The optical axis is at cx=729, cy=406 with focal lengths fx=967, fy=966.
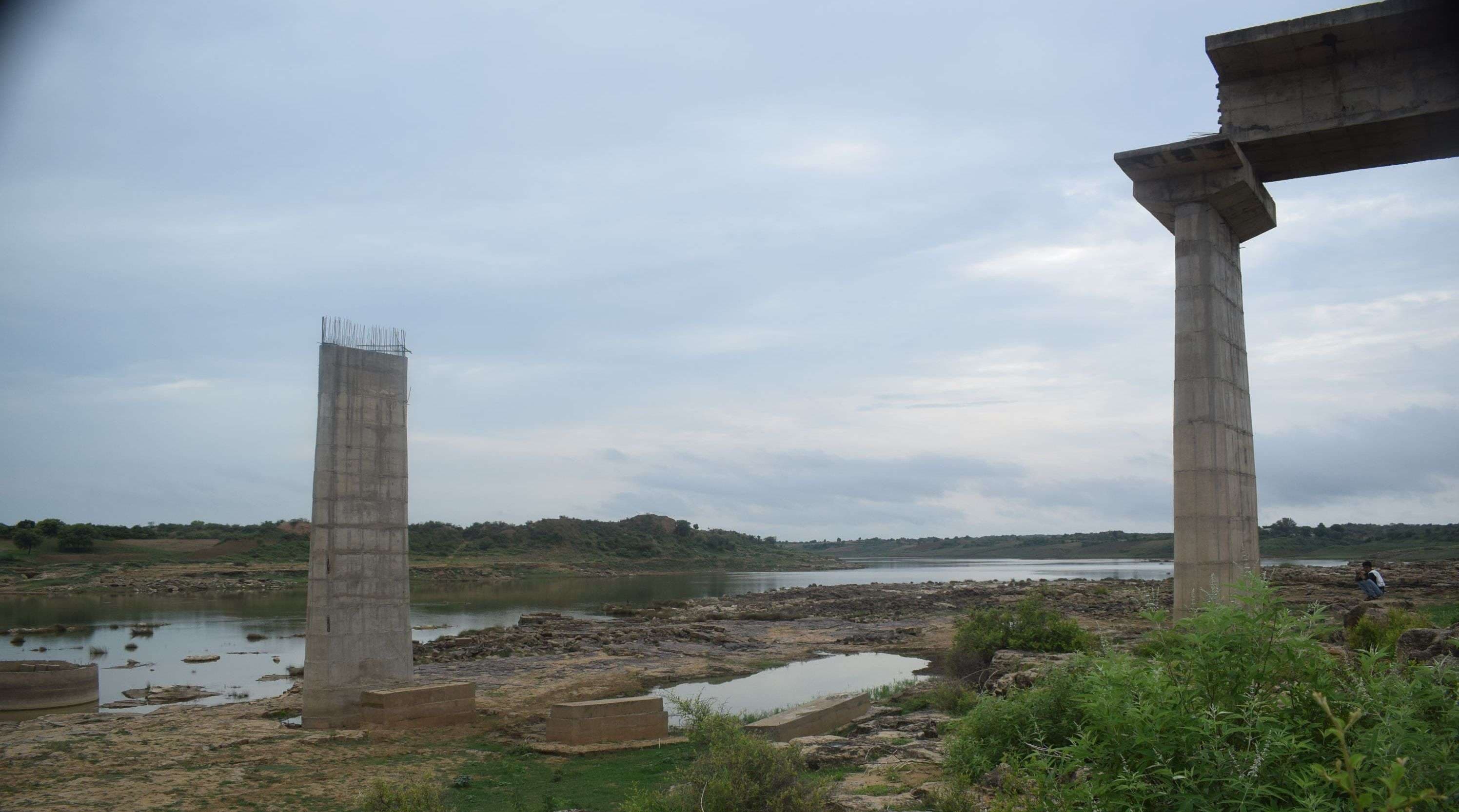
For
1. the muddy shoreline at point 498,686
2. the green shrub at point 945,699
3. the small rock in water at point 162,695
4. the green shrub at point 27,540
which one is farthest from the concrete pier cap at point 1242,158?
the green shrub at point 27,540

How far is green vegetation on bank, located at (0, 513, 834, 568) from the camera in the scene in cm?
8306

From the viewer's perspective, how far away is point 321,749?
51.9ft

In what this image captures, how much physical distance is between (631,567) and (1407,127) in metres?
107

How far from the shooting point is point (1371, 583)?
63.6ft

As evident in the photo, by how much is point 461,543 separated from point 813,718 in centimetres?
10102

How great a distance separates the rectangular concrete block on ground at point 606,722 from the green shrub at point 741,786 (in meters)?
6.85

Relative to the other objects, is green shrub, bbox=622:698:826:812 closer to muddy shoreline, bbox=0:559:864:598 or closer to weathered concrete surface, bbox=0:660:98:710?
weathered concrete surface, bbox=0:660:98:710

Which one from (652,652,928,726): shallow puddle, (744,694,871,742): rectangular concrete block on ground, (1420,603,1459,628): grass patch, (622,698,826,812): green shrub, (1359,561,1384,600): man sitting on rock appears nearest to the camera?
(622,698,826,812): green shrub

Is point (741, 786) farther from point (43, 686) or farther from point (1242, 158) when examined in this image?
point (43, 686)

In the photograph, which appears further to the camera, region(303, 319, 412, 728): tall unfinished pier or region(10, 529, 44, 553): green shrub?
region(10, 529, 44, 553): green shrub

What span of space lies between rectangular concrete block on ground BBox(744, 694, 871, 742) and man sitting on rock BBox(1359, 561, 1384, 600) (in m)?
10.8

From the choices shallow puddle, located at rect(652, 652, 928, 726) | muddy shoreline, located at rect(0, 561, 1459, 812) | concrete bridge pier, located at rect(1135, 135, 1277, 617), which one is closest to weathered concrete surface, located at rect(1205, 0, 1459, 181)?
concrete bridge pier, located at rect(1135, 135, 1277, 617)

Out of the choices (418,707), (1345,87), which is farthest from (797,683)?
(1345,87)

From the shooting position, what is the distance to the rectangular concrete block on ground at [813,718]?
14.0 metres
